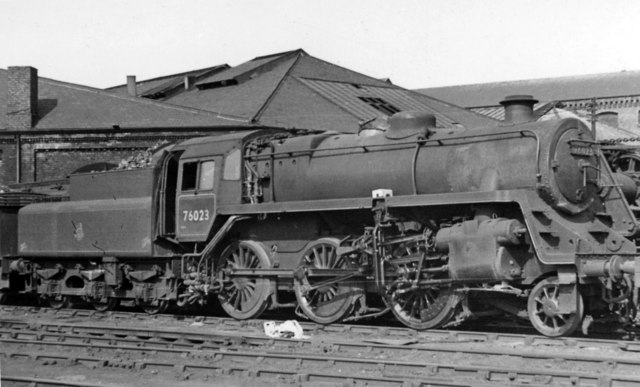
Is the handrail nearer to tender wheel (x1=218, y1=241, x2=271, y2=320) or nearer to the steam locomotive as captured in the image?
the steam locomotive

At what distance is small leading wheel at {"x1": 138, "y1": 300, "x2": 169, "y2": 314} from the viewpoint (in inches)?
568

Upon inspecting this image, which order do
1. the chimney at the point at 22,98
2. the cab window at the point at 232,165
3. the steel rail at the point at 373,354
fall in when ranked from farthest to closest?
the chimney at the point at 22,98
the cab window at the point at 232,165
the steel rail at the point at 373,354

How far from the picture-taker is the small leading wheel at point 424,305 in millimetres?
11031

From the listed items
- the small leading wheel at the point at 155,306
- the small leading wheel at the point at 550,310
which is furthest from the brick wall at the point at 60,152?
the small leading wheel at the point at 550,310

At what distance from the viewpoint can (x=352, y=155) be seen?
12.2m

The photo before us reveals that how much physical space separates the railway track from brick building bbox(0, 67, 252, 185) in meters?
12.2

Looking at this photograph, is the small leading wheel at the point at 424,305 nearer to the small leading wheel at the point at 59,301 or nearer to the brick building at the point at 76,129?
the small leading wheel at the point at 59,301

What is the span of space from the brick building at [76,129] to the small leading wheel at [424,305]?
12403 mm

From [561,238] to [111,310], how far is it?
8.86 meters

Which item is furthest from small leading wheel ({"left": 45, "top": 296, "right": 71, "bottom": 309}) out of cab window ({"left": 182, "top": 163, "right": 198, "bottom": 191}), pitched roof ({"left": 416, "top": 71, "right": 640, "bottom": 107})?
pitched roof ({"left": 416, "top": 71, "right": 640, "bottom": 107})

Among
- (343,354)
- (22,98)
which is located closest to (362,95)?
(22,98)

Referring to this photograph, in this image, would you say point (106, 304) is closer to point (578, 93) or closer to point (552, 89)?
point (578, 93)

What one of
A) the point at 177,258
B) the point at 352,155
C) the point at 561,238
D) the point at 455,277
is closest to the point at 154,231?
the point at 177,258

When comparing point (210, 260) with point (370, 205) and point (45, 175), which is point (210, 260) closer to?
point (370, 205)
